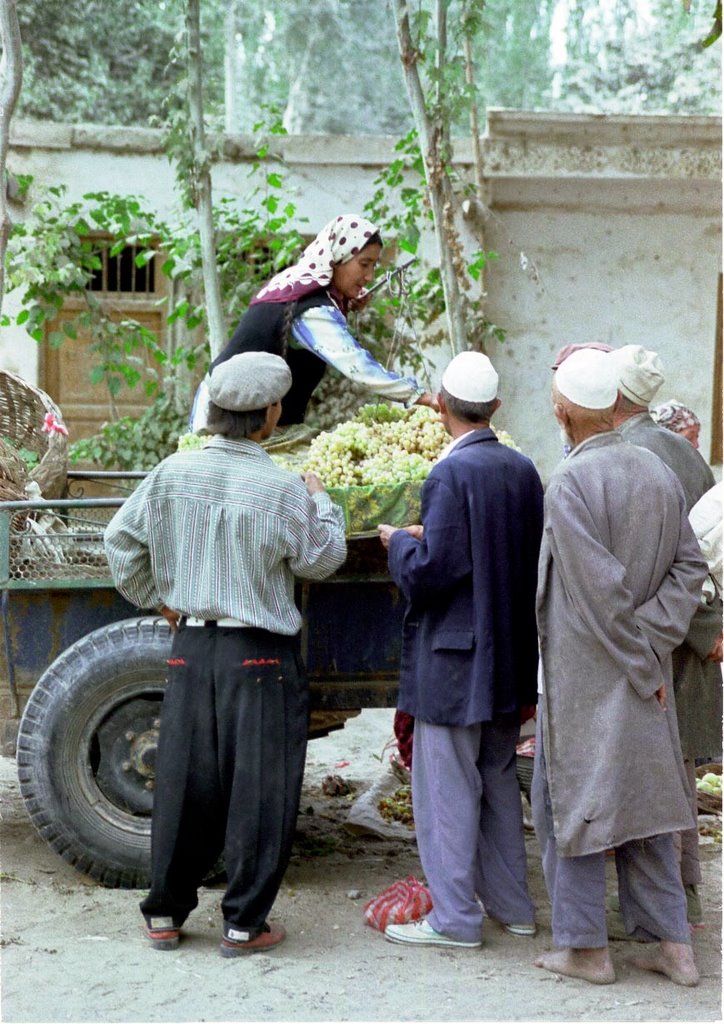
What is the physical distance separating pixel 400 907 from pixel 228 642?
113 cm

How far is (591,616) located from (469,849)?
3.09 ft

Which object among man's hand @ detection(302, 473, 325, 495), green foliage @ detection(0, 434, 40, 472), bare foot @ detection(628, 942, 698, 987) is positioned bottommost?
bare foot @ detection(628, 942, 698, 987)

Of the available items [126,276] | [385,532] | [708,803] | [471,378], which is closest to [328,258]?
[471,378]

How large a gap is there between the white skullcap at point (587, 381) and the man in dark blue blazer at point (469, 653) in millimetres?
314

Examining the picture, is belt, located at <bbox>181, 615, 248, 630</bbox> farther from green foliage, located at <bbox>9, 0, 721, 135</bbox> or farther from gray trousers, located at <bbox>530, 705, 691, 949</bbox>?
green foliage, located at <bbox>9, 0, 721, 135</bbox>

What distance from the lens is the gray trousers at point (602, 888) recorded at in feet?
12.8

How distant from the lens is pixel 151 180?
11047mm

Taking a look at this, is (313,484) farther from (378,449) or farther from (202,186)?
(202,186)

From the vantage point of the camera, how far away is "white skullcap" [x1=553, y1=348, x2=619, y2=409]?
12.9 feet

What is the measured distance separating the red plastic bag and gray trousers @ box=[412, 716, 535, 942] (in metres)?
0.16

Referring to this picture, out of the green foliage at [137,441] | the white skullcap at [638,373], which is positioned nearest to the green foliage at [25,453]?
the white skullcap at [638,373]

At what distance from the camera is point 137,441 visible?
34.1 feet

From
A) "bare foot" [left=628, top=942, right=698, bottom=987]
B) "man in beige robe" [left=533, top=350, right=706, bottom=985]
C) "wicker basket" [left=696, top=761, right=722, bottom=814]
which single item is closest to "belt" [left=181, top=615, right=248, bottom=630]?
"man in beige robe" [left=533, top=350, right=706, bottom=985]

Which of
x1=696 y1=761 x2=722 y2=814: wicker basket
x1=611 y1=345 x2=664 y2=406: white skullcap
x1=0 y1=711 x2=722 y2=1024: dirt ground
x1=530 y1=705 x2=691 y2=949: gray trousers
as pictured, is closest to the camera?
x1=0 y1=711 x2=722 y2=1024: dirt ground
